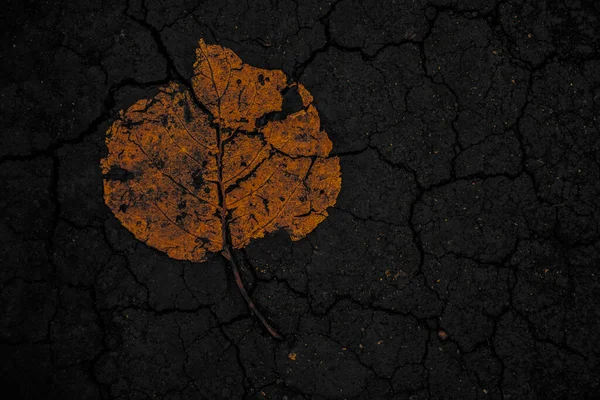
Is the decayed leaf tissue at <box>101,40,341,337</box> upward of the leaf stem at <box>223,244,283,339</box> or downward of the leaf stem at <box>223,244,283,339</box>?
upward

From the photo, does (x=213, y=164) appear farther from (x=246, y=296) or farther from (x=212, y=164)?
(x=246, y=296)

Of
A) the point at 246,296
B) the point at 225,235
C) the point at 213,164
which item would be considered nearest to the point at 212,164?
the point at 213,164

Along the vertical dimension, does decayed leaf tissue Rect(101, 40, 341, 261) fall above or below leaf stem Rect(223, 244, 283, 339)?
above

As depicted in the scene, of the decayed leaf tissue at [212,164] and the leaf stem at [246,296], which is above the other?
the decayed leaf tissue at [212,164]

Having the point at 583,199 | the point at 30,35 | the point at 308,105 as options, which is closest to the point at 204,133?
the point at 308,105
